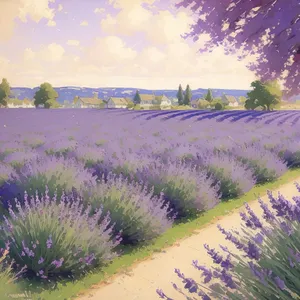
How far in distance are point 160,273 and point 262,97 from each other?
1457 inches

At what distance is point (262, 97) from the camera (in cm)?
3791

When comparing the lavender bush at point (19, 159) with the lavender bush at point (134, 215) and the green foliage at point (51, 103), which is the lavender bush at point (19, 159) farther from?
the green foliage at point (51, 103)

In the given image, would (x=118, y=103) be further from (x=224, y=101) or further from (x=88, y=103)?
(x=224, y=101)

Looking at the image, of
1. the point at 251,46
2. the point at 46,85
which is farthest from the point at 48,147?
the point at 46,85

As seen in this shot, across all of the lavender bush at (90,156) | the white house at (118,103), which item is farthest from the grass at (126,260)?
the white house at (118,103)

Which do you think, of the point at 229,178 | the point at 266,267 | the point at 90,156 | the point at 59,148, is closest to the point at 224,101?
the point at 59,148

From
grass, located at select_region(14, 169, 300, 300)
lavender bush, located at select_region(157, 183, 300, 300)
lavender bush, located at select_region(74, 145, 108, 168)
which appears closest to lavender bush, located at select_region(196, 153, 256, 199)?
grass, located at select_region(14, 169, 300, 300)

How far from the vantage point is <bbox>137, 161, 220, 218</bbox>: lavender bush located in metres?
4.80

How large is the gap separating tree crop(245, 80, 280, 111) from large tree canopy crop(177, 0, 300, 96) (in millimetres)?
32481

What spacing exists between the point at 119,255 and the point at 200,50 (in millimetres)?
2996

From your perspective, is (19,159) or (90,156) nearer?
(19,159)

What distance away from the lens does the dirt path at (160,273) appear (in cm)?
284

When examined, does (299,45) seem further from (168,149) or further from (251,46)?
(168,149)

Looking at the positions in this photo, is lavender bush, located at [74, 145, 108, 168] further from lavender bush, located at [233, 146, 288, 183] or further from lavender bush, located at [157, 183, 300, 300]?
lavender bush, located at [157, 183, 300, 300]
